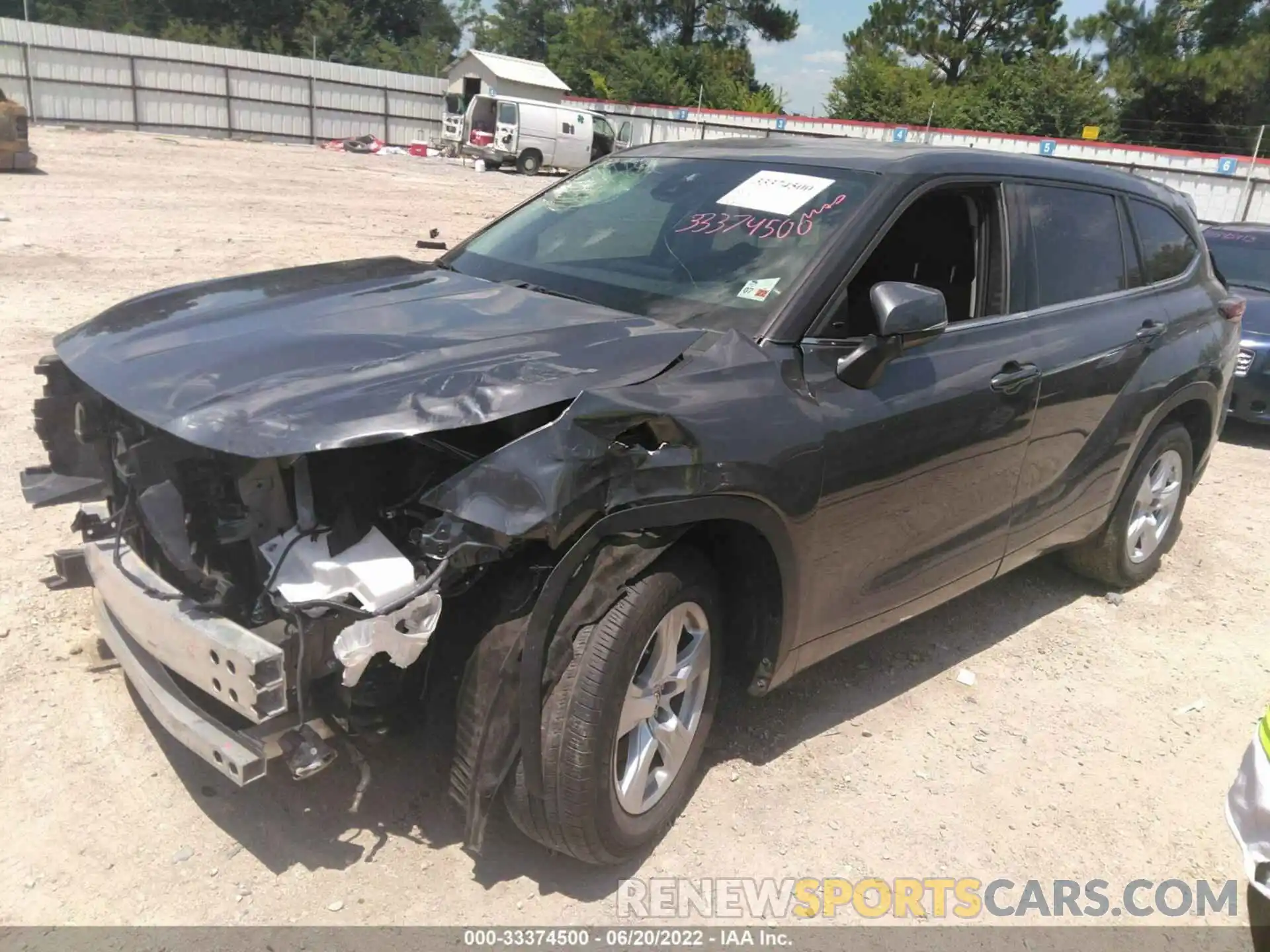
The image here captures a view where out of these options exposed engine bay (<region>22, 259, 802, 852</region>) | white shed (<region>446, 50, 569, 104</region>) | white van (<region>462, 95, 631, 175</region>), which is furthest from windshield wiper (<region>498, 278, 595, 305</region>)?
white shed (<region>446, 50, 569, 104</region>)

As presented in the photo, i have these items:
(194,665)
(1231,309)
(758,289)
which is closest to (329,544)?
(194,665)

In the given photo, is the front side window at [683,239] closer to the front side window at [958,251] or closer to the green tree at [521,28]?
the front side window at [958,251]

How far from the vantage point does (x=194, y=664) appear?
2381 mm

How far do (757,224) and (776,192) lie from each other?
7.4 inches

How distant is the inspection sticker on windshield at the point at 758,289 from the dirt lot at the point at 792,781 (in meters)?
1.46

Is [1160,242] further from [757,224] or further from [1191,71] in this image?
[1191,71]

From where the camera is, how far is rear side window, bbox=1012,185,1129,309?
377cm

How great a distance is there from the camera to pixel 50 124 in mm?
27516

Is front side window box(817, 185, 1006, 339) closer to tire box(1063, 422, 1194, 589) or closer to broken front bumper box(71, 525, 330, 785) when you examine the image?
tire box(1063, 422, 1194, 589)

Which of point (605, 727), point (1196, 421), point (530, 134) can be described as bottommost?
point (605, 727)

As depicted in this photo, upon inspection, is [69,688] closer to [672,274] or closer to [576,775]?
[576,775]

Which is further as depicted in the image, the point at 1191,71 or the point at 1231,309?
the point at 1191,71

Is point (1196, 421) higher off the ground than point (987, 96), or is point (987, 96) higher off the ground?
point (987, 96)

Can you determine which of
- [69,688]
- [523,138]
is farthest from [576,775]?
[523,138]
